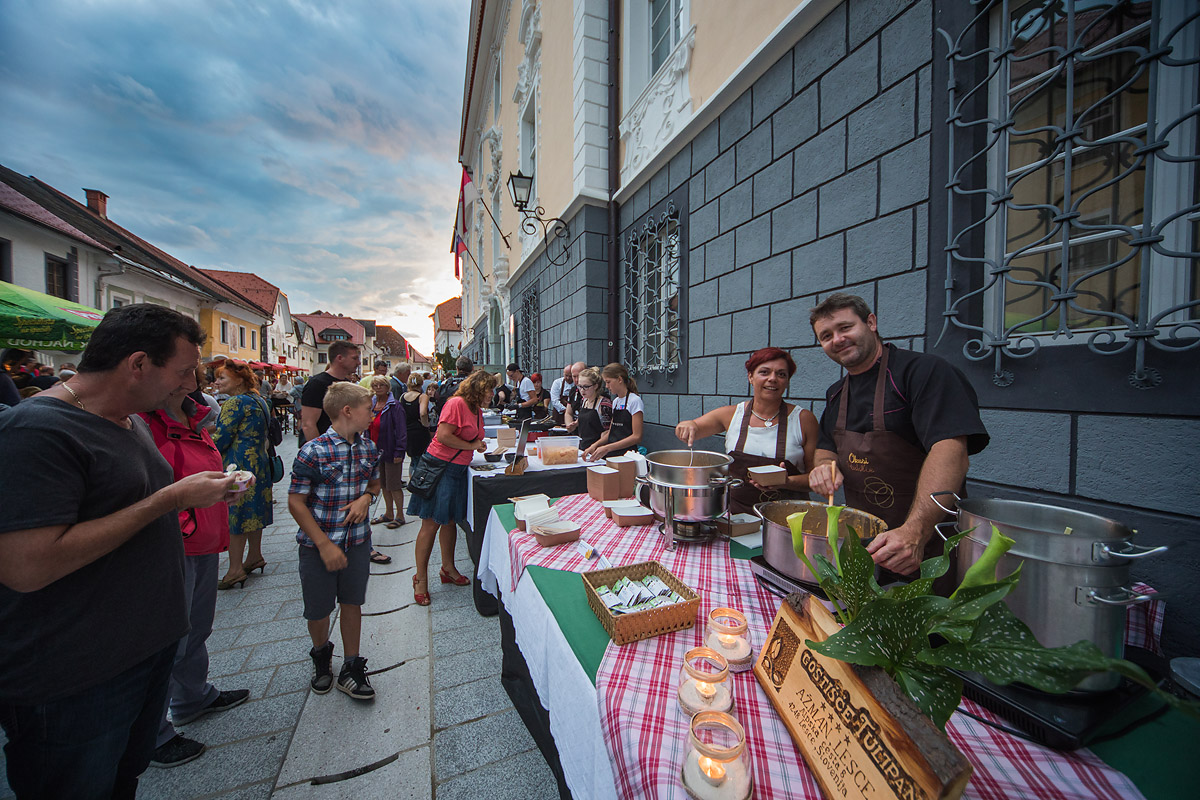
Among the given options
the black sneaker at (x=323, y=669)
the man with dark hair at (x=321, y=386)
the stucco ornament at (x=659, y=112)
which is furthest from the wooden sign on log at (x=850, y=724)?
the stucco ornament at (x=659, y=112)

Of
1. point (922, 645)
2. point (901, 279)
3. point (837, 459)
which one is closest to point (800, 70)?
point (901, 279)

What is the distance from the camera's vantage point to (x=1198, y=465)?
162 cm

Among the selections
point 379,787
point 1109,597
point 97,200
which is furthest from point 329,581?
point 97,200

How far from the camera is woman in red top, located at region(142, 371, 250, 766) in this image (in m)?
2.08

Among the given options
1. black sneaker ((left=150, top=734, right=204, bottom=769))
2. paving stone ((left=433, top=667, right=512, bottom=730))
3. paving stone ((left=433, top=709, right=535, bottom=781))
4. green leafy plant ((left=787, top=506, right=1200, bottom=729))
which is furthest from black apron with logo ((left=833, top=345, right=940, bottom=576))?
black sneaker ((left=150, top=734, right=204, bottom=769))

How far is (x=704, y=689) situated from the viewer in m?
0.95

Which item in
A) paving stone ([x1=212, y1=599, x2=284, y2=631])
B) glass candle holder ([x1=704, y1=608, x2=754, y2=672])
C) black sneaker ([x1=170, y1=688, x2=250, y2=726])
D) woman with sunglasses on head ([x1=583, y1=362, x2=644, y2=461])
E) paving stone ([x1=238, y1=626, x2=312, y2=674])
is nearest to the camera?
glass candle holder ([x1=704, y1=608, x2=754, y2=672])

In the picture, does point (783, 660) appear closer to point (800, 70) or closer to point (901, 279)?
point (901, 279)

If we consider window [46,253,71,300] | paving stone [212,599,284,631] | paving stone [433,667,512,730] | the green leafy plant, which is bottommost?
paving stone [433,667,512,730]

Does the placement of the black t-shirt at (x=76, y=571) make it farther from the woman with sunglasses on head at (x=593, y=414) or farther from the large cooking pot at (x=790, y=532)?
the woman with sunglasses on head at (x=593, y=414)

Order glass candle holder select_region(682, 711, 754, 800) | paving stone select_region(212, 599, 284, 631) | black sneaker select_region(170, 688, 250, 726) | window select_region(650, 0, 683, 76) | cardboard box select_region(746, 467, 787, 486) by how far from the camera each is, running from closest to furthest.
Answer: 1. glass candle holder select_region(682, 711, 754, 800)
2. cardboard box select_region(746, 467, 787, 486)
3. black sneaker select_region(170, 688, 250, 726)
4. paving stone select_region(212, 599, 284, 631)
5. window select_region(650, 0, 683, 76)

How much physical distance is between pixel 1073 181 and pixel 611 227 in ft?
17.9

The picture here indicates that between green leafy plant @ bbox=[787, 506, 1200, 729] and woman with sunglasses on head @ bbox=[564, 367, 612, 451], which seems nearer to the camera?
green leafy plant @ bbox=[787, 506, 1200, 729]

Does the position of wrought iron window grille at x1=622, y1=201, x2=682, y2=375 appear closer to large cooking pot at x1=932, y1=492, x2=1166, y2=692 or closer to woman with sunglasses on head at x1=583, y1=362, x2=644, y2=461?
woman with sunglasses on head at x1=583, y1=362, x2=644, y2=461
